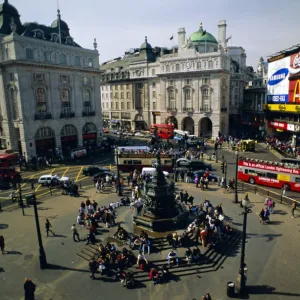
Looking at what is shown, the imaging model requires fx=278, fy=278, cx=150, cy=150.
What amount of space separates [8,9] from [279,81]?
49578 mm

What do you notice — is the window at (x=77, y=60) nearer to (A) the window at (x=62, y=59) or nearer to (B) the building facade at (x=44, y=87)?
(B) the building facade at (x=44, y=87)

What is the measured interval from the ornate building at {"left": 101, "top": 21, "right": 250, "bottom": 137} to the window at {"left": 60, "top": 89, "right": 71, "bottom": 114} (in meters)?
26.1

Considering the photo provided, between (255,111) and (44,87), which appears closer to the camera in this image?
(44,87)

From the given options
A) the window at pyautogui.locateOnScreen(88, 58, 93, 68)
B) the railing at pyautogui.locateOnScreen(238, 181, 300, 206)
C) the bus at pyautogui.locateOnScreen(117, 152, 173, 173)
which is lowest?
the railing at pyautogui.locateOnScreen(238, 181, 300, 206)

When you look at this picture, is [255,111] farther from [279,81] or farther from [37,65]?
[37,65]

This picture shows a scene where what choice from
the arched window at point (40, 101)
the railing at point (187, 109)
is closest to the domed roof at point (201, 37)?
the railing at point (187, 109)

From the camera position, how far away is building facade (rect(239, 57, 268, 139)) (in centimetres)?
6488

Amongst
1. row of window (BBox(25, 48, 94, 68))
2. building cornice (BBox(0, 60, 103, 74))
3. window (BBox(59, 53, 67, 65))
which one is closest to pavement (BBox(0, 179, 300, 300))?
building cornice (BBox(0, 60, 103, 74))

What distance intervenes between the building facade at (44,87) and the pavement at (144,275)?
26395mm

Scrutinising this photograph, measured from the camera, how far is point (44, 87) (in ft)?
157

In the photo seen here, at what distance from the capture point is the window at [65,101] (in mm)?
51156

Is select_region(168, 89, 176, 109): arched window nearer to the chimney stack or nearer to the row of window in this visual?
the chimney stack

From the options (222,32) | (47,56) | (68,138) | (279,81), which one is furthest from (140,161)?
(222,32)

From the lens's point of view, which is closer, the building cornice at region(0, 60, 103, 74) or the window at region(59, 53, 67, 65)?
the building cornice at region(0, 60, 103, 74)
